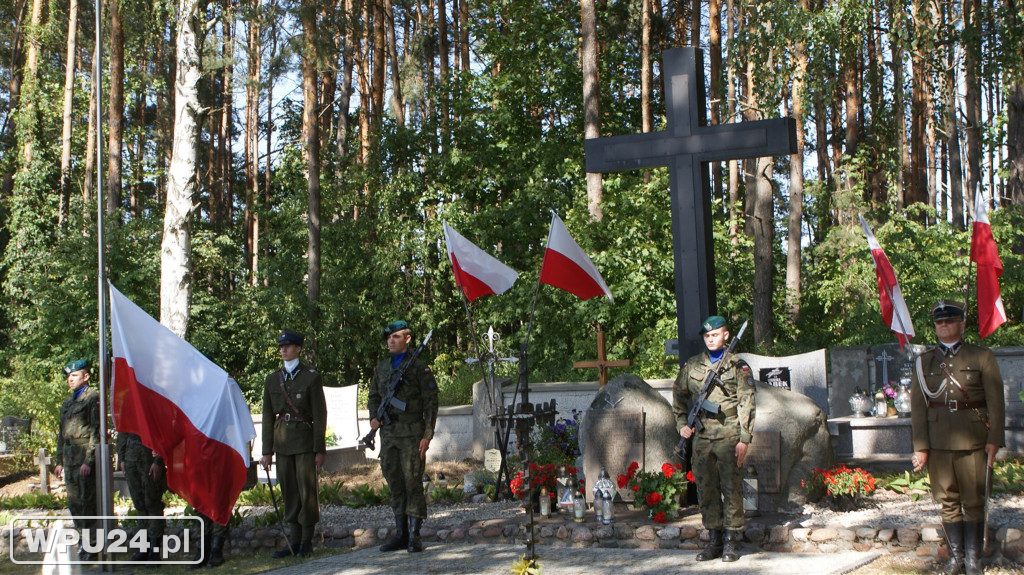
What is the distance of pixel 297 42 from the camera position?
66.2 feet

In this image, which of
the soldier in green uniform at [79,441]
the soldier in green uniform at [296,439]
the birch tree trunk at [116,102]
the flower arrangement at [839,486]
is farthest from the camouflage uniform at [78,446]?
the birch tree trunk at [116,102]

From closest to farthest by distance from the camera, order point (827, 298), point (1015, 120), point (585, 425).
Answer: point (585, 425)
point (1015, 120)
point (827, 298)

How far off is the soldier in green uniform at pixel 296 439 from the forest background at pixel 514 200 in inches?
318

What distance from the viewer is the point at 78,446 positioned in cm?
839

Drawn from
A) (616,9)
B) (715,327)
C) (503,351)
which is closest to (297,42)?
(503,351)

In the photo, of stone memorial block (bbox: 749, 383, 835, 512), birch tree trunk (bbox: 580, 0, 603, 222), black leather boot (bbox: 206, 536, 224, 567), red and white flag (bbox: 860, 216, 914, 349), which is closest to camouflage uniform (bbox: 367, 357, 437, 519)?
black leather boot (bbox: 206, 536, 224, 567)

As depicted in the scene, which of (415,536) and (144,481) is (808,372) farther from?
(144,481)

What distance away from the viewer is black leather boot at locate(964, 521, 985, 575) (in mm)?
5891

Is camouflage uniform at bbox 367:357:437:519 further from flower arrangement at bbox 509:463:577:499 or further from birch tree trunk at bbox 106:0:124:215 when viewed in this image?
birch tree trunk at bbox 106:0:124:215

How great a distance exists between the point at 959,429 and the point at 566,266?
4436mm

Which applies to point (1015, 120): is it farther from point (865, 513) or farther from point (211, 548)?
point (211, 548)

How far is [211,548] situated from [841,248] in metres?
19.6

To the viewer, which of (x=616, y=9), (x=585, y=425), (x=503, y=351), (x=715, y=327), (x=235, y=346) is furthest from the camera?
(x=616, y=9)

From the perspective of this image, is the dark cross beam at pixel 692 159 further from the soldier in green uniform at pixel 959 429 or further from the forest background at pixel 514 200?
the forest background at pixel 514 200
